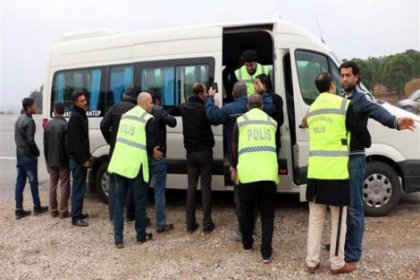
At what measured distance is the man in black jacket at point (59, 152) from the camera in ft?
20.9

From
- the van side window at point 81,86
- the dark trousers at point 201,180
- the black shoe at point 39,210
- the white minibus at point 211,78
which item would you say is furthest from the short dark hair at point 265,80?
the black shoe at point 39,210

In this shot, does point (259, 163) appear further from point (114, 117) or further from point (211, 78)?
point (114, 117)

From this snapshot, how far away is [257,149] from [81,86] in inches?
149

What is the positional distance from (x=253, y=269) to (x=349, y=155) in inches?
59.0

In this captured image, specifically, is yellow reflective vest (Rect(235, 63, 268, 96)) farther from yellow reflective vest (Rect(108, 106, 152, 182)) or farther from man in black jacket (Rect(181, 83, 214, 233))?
yellow reflective vest (Rect(108, 106, 152, 182))

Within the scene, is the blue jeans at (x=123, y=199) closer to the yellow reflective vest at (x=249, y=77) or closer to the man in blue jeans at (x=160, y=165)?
the man in blue jeans at (x=160, y=165)

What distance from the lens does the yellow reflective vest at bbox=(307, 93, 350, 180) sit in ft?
13.3

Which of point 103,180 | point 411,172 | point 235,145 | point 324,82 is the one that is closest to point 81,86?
point 103,180

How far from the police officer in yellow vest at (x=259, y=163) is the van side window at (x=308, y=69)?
139 cm

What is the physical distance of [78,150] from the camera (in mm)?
5992

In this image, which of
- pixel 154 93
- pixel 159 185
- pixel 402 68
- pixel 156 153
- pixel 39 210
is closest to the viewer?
pixel 156 153

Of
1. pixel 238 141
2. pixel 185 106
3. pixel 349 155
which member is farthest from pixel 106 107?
pixel 349 155

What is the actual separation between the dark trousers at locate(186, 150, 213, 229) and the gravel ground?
0.70ft

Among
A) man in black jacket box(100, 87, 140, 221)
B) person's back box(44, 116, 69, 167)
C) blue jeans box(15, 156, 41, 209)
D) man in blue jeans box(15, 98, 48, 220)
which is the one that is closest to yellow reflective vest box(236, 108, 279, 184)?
man in black jacket box(100, 87, 140, 221)
